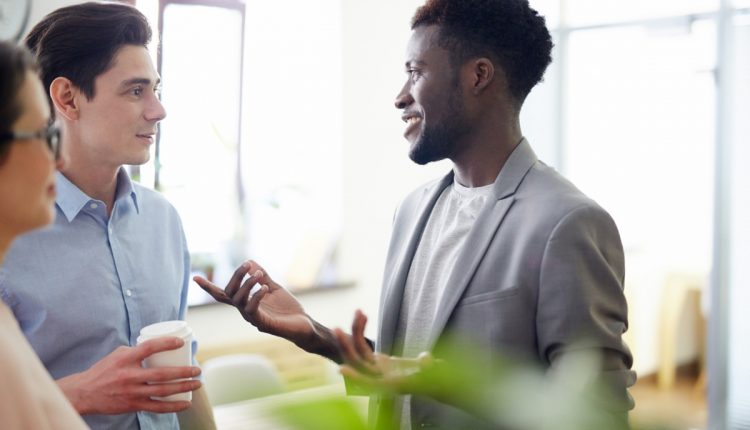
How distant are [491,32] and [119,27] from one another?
803 millimetres

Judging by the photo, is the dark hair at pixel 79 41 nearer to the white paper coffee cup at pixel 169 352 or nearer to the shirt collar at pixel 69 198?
the shirt collar at pixel 69 198

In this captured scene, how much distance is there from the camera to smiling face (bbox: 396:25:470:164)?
1538 millimetres

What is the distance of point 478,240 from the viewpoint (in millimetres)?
1395

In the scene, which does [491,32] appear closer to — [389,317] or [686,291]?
[389,317]

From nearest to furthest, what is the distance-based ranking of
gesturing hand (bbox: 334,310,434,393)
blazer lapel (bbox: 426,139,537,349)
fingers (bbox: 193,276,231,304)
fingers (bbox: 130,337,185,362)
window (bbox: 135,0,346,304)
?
gesturing hand (bbox: 334,310,434,393) < fingers (bbox: 130,337,185,362) < blazer lapel (bbox: 426,139,537,349) < fingers (bbox: 193,276,231,304) < window (bbox: 135,0,346,304)

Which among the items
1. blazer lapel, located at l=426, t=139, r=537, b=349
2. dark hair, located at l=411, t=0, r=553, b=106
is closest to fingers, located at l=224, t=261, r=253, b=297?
blazer lapel, located at l=426, t=139, r=537, b=349

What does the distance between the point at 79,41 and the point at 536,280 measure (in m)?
1.05

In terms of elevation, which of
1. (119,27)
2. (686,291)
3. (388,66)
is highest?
(388,66)

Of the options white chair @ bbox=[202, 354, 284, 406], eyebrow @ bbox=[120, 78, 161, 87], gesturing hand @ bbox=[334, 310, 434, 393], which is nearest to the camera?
gesturing hand @ bbox=[334, 310, 434, 393]

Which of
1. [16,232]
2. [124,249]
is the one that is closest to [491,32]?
[124,249]

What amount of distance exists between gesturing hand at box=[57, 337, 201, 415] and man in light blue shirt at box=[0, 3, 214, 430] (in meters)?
0.04

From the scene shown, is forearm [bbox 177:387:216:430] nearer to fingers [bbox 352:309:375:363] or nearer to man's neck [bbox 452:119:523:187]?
man's neck [bbox 452:119:523:187]

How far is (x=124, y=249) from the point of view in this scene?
1553 millimetres

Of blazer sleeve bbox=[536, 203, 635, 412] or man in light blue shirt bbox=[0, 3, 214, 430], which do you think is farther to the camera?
man in light blue shirt bbox=[0, 3, 214, 430]
